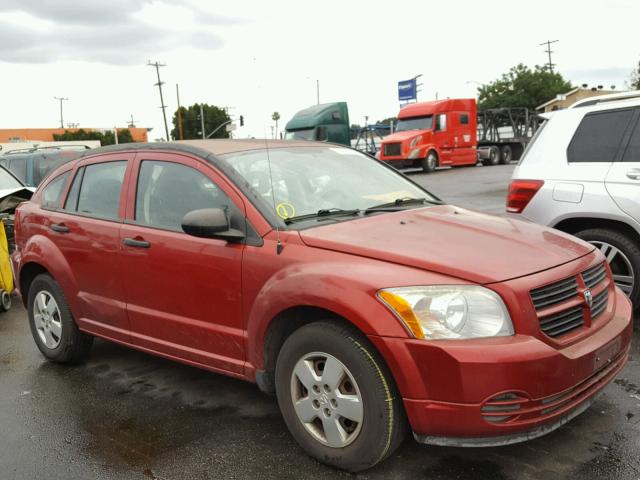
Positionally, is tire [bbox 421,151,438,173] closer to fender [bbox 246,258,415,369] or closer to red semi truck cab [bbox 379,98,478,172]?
red semi truck cab [bbox 379,98,478,172]

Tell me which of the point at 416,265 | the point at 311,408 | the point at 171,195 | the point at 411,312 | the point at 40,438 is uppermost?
the point at 171,195

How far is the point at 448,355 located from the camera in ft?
8.43


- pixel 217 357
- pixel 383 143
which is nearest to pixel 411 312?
pixel 217 357

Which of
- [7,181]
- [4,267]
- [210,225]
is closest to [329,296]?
[210,225]

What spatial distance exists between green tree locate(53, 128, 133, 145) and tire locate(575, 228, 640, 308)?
95028 mm

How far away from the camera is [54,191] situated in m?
4.93

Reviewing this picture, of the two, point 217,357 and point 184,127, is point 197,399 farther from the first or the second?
point 184,127

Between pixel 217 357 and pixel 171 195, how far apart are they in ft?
3.56

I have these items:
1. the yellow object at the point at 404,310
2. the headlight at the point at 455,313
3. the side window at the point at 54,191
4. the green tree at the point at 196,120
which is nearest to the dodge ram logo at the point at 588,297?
the headlight at the point at 455,313

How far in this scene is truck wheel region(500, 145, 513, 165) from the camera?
29922 mm

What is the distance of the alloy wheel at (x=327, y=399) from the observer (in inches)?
113

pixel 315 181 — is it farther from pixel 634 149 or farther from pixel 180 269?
pixel 634 149

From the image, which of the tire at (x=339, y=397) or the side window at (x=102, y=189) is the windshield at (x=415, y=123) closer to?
the side window at (x=102, y=189)

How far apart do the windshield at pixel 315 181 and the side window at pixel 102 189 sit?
1.02 metres
